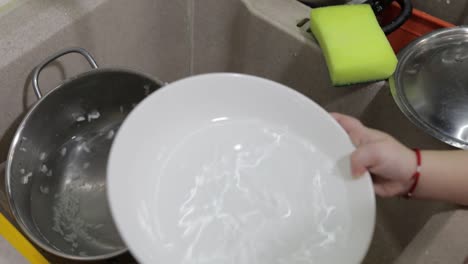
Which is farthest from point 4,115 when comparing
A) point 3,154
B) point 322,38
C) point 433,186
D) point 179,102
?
point 433,186

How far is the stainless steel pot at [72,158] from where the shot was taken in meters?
0.57

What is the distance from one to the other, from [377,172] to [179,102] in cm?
23

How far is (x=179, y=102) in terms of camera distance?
0.44m

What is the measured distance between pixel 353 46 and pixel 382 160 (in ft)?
0.65

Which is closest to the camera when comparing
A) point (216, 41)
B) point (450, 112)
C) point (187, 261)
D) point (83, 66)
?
point (187, 261)

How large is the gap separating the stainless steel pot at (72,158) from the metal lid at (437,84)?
357mm

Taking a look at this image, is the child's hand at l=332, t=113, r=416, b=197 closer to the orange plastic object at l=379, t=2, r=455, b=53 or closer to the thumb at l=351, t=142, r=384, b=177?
the thumb at l=351, t=142, r=384, b=177

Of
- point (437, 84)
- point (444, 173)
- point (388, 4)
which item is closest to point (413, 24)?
point (388, 4)

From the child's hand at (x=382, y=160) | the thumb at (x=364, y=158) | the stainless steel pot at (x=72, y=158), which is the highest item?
the thumb at (x=364, y=158)

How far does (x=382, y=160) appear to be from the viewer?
43 centimetres

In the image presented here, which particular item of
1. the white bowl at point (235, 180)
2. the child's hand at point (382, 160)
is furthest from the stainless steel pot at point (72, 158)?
the child's hand at point (382, 160)

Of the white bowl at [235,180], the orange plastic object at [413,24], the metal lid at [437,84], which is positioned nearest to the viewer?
the white bowl at [235,180]

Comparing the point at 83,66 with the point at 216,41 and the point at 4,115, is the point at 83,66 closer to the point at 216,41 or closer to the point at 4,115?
the point at 4,115

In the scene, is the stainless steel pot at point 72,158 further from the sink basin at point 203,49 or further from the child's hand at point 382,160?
the child's hand at point 382,160
